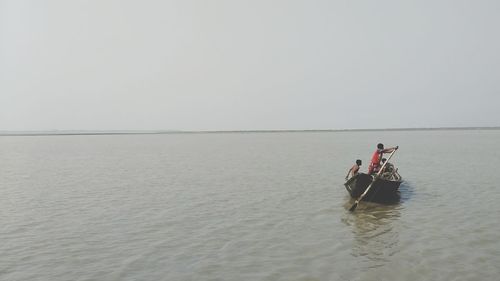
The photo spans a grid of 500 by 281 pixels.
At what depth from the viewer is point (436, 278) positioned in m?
8.48

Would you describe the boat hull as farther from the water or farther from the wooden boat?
the water

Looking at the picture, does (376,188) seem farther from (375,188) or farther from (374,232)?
(374,232)

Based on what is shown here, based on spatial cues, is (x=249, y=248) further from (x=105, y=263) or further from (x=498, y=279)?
(x=498, y=279)

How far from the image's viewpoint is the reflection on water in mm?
10055

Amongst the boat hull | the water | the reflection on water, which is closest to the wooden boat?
the boat hull

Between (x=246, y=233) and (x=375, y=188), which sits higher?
(x=375, y=188)

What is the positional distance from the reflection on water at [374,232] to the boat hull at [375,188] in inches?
12.5

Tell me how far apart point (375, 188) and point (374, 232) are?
4394mm

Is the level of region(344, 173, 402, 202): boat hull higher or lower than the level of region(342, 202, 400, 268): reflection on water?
higher

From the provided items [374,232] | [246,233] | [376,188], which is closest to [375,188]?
[376,188]

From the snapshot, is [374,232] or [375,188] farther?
[375,188]

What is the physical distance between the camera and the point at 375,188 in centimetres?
1661

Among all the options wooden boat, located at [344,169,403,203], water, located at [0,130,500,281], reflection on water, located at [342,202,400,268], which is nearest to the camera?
water, located at [0,130,500,281]

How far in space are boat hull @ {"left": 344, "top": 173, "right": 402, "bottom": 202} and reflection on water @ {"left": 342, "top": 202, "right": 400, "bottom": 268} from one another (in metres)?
0.32
